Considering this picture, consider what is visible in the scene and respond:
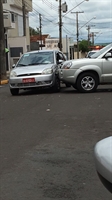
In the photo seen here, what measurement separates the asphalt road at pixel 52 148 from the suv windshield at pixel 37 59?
11.1 ft

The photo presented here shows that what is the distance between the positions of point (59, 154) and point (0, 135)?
1724 millimetres

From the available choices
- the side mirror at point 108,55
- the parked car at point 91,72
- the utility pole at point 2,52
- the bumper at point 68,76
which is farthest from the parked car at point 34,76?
the utility pole at point 2,52

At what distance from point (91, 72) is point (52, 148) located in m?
6.75

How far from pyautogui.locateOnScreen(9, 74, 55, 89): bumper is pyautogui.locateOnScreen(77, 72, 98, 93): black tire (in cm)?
98

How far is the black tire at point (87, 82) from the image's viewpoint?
1216cm

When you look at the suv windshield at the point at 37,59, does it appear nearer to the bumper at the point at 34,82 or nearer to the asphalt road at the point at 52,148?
the bumper at the point at 34,82

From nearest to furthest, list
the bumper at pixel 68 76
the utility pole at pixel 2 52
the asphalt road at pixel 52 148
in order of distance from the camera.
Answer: the asphalt road at pixel 52 148, the bumper at pixel 68 76, the utility pole at pixel 2 52

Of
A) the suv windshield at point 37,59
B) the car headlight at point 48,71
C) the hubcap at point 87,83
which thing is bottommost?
the hubcap at point 87,83

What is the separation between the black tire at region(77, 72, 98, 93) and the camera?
12.2 metres

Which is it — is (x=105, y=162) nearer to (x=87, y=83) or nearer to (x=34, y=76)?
(x=87, y=83)

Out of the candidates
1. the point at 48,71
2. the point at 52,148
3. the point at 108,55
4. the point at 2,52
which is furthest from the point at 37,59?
the point at 52,148

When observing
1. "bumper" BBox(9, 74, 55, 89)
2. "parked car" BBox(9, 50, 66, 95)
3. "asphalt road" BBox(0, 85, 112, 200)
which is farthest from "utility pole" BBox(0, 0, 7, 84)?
"asphalt road" BBox(0, 85, 112, 200)

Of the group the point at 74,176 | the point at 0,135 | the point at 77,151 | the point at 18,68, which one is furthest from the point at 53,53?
→ the point at 74,176

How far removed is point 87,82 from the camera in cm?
1223
